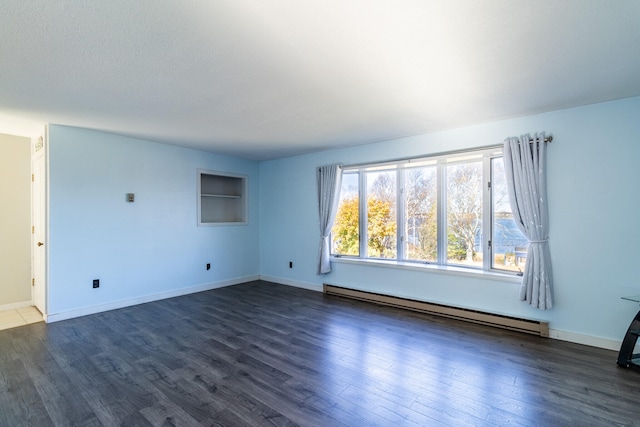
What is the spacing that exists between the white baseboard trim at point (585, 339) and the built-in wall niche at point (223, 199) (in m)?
5.21

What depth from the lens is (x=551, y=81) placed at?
2.52 m

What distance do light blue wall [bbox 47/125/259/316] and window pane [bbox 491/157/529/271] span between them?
4.55 metres

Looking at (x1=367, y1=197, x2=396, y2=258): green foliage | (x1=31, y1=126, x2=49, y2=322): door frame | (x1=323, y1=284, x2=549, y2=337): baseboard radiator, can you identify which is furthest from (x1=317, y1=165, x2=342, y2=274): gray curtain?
(x1=31, y1=126, x2=49, y2=322): door frame

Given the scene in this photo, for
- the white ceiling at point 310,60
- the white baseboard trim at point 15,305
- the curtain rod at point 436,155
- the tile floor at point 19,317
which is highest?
the white ceiling at point 310,60

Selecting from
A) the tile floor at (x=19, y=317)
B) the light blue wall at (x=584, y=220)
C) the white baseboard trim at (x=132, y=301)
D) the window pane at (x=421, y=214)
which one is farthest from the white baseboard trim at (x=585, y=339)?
the tile floor at (x=19, y=317)

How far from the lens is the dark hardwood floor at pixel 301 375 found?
198cm

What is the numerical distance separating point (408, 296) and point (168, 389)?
3.21 meters

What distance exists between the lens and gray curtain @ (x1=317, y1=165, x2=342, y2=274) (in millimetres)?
5047

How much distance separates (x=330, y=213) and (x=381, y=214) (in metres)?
0.89

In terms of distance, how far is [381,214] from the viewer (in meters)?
4.72

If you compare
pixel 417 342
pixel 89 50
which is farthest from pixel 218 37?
pixel 417 342

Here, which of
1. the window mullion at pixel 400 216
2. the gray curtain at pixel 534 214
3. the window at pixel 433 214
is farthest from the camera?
the window mullion at pixel 400 216

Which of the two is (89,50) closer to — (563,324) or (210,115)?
(210,115)

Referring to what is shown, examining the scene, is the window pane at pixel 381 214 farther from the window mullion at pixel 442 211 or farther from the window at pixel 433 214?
Result: the window mullion at pixel 442 211
